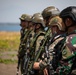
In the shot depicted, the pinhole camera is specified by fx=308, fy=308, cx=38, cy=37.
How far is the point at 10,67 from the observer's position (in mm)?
16125

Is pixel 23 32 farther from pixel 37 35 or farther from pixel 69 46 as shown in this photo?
pixel 69 46

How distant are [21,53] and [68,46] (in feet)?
18.1

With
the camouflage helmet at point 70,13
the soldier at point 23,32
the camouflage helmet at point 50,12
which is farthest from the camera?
the soldier at point 23,32

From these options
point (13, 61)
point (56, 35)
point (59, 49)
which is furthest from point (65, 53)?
point (13, 61)

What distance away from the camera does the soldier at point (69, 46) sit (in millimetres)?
4018

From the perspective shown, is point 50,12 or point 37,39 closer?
point 50,12

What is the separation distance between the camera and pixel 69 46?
4020 mm

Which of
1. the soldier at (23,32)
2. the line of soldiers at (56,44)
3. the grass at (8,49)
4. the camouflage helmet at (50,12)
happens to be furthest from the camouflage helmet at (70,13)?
the grass at (8,49)

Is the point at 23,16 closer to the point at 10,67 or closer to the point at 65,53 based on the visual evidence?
the point at 65,53

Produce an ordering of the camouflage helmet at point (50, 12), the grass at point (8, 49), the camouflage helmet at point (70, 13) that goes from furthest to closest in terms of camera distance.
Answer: the grass at point (8, 49), the camouflage helmet at point (50, 12), the camouflage helmet at point (70, 13)

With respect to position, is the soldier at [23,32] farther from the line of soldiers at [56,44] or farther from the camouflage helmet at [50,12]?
the camouflage helmet at [50,12]

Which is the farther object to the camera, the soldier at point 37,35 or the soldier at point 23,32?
the soldier at point 23,32

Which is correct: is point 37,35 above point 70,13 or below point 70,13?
below

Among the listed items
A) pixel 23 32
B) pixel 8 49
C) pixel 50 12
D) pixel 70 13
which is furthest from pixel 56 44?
pixel 8 49
